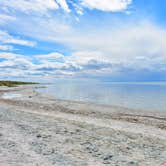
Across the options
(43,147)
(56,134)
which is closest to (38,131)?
(56,134)

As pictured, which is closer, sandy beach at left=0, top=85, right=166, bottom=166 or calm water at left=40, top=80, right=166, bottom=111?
sandy beach at left=0, top=85, right=166, bottom=166

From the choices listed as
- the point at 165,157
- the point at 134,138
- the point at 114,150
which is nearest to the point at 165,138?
the point at 134,138

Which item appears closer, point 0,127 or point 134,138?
point 134,138

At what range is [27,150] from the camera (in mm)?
7266

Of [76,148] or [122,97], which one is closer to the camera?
[76,148]

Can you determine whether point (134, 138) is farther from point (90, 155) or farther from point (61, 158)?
point (61, 158)

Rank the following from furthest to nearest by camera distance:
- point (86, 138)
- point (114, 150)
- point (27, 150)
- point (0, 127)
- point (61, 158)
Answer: point (0, 127) → point (86, 138) → point (114, 150) → point (27, 150) → point (61, 158)

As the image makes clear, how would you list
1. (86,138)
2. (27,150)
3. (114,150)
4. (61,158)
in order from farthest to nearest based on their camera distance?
(86,138) → (114,150) → (27,150) → (61,158)

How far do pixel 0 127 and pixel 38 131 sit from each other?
86.3 inches

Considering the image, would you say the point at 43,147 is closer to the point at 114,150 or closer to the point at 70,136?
the point at 70,136

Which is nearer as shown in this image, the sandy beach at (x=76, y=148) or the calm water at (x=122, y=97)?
the sandy beach at (x=76, y=148)

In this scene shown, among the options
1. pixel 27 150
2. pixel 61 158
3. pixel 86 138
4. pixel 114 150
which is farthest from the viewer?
pixel 86 138

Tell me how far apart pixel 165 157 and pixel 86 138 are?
343cm

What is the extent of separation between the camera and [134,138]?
9.84 meters
